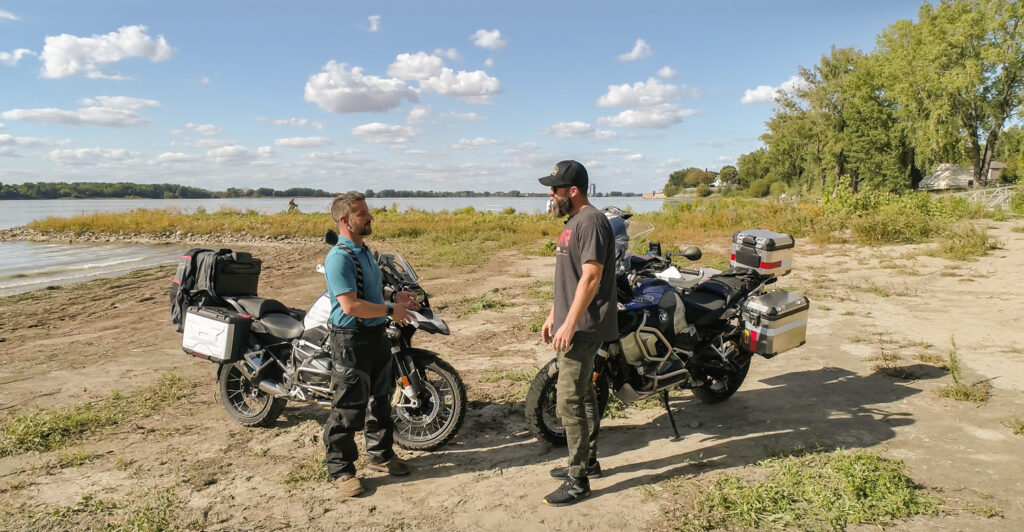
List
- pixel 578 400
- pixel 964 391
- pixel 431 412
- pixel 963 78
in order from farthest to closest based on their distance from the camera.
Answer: pixel 963 78
pixel 964 391
pixel 431 412
pixel 578 400

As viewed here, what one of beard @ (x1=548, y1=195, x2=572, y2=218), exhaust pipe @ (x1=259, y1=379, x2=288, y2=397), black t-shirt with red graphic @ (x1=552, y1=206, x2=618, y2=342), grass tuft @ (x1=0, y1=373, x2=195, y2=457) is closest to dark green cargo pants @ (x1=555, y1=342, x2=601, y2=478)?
black t-shirt with red graphic @ (x1=552, y1=206, x2=618, y2=342)

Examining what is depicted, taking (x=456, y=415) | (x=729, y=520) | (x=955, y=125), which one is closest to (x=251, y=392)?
(x=456, y=415)

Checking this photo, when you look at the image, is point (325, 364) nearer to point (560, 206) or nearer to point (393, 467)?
point (393, 467)

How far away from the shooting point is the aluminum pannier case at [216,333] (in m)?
4.43

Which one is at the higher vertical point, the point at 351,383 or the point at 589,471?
the point at 351,383

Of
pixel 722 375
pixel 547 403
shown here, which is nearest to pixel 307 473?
pixel 547 403

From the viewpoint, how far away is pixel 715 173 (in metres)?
127

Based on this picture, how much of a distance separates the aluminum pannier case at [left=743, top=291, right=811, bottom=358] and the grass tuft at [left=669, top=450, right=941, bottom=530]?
1113mm

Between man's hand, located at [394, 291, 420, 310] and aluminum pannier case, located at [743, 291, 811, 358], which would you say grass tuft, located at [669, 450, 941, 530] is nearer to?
aluminum pannier case, located at [743, 291, 811, 358]

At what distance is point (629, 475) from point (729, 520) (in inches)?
30.3

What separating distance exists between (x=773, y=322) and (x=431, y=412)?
292 cm

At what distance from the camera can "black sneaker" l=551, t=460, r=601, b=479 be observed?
379 centimetres

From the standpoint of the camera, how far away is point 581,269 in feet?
10.9

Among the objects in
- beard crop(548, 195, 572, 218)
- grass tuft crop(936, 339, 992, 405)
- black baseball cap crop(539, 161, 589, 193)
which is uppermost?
black baseball cap crop(539, 161, 589, 193)
